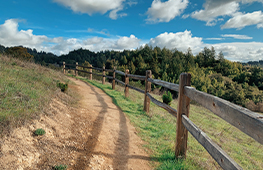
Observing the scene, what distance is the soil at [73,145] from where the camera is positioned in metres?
2.77

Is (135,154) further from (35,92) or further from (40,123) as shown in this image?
(35,92)

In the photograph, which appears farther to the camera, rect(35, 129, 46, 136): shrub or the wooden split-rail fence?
rect(35, 129, 46, 136): shrub

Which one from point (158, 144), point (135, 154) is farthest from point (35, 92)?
point (158, 144)

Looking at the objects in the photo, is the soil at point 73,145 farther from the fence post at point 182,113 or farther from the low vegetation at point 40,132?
the fence post at point 182,113

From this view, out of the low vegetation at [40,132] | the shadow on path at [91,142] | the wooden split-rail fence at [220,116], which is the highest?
the wooden split-rail fence at [220,116]

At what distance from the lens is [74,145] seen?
3.71 metres

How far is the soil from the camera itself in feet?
9.09

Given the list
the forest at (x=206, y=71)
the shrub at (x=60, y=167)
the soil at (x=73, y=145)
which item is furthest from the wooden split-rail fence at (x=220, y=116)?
the forest at (x=206, y=71)

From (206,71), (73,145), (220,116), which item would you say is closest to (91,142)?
(73,145)

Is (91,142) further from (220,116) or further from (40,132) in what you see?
(220,116)

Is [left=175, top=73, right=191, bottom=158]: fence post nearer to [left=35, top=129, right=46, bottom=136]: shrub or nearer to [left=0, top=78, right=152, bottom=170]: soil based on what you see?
[left=0, top=78, right=152, bottom=170]: soil

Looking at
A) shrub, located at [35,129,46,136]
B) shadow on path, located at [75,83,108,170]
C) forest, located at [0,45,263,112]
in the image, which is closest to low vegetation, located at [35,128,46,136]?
shrub, located at [35,129,46,136]

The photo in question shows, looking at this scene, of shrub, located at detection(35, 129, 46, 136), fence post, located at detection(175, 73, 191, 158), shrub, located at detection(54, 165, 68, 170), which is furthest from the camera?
shrub, located at detection(35, 129, 46, 136)

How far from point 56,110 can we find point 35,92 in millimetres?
1002
